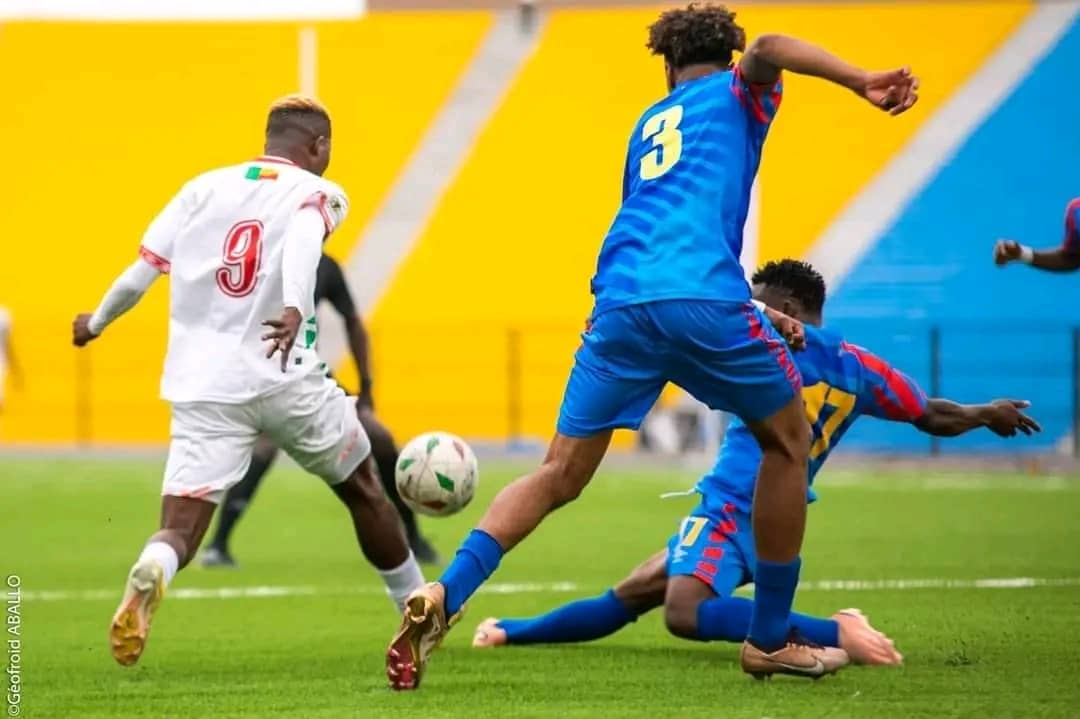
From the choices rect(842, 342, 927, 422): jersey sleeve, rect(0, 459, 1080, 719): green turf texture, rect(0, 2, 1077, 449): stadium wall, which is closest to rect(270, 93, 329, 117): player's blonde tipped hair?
rect(0, 459, 1080, 719): green turf texture

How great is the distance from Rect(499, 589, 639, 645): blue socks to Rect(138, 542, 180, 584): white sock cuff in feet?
5.41

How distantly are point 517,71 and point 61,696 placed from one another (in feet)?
67.4

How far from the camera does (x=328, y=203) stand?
6.75m

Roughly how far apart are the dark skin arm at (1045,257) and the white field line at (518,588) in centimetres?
176

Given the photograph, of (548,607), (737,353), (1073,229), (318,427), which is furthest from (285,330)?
(1073,229)

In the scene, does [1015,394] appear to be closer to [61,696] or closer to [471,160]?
[471,160]

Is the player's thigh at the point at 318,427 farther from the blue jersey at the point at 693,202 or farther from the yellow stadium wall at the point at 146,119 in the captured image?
the yellow stadium wall at the point at 146,119

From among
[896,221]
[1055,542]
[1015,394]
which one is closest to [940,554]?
[1055,542]

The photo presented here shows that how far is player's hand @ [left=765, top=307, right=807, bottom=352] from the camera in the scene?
6.34 metres

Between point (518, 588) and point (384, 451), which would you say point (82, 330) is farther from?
point (518, 588)

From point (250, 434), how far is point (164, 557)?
26.6 inches

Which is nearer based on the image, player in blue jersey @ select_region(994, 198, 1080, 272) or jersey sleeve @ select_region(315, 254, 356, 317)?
player in blue jersey @ select_region(994, 198, 1080, 272)

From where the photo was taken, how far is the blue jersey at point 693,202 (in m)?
5.91

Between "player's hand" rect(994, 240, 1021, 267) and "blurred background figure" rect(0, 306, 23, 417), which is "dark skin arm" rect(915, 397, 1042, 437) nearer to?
"player's hand" rect(994, 240, 1021, 267)
